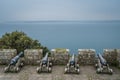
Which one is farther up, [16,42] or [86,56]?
[86,56]

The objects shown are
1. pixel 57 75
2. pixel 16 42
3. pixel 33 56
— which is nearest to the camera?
pixel 57 75

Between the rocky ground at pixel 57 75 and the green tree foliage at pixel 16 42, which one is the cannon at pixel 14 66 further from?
the green tree foliage at pixel 16 42

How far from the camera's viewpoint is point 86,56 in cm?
844

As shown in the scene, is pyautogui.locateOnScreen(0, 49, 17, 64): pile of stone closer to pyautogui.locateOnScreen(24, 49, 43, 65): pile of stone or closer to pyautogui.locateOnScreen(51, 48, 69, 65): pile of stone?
pyautogui.locateOnScreen(24, 49, 43, 65): pile of stone

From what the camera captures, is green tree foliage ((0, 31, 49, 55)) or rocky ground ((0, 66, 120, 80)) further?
green tree foliage ((0, 31, 49, 55))

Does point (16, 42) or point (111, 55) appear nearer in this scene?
point (111, 55)

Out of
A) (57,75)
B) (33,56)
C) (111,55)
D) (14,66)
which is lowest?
(57,75)

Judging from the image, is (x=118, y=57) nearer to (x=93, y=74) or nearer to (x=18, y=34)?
(x=93, y=74)

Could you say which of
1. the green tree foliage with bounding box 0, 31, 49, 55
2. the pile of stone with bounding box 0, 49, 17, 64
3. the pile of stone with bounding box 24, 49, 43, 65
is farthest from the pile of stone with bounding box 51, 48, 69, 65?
the green tree foliage with bounding box 0, 31, 49, 55

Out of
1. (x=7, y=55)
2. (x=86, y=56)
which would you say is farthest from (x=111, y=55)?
(x=7, y=55)

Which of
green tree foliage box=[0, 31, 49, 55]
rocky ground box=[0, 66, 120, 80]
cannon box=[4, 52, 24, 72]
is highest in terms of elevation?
cannon box=[4, 52, 24, 72]

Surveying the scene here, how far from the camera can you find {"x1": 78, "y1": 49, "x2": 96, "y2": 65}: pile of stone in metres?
8.39

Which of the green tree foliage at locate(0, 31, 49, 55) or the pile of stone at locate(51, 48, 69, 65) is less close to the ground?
the pile of stone at locate(51, 48, 69, 65)

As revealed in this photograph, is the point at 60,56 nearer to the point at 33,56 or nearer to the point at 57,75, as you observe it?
the point at 33,56
